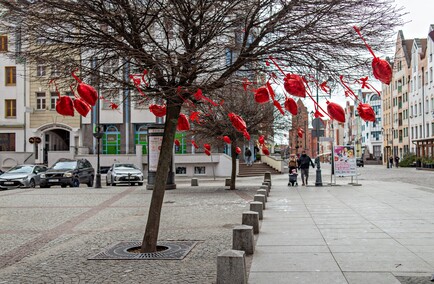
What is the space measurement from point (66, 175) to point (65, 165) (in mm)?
1580

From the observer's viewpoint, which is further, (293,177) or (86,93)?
(293,177)

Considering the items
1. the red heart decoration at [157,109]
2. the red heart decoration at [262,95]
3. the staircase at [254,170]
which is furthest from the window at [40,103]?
the red heart decoration at [262,95]

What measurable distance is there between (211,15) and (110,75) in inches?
72.2

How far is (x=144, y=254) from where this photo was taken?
804 cm

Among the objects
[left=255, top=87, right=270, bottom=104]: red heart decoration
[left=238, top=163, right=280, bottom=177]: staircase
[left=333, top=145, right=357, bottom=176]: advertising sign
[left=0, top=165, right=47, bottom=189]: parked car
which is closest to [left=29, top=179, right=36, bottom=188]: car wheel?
[left=0, top=165, right=47, bottom=189]: parked car

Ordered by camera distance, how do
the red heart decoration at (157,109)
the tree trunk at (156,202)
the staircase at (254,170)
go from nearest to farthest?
the tree trunk at (156,202) < the red heart decoration at (157,109) < the staircase at (254,170)

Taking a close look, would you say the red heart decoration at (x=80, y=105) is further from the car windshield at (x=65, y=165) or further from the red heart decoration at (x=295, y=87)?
Result: the car windshield at (x=65, y=165)

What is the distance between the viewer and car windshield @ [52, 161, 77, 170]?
28297mm

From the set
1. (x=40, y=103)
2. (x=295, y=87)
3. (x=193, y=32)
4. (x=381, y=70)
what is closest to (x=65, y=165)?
(x=40, y=103)

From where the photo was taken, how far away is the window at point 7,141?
45.3 metres

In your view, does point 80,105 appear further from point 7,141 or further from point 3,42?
point 7,141

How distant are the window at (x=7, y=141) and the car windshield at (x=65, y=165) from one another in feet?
61.9

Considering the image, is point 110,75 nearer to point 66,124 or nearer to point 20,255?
point 20,255

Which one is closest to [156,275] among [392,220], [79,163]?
[392,220]
